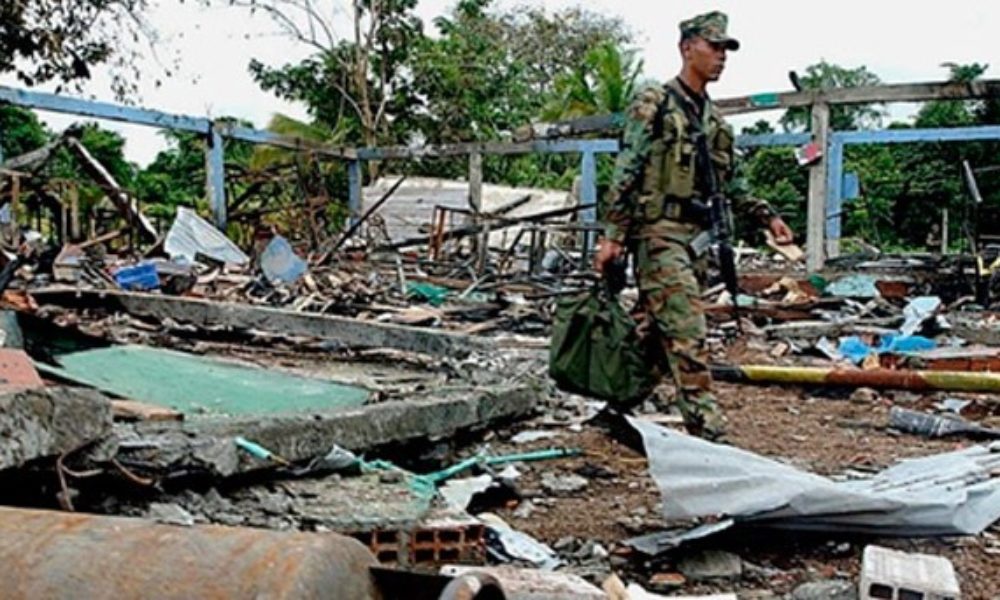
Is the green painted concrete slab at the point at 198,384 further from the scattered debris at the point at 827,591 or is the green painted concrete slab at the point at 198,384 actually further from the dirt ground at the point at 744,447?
the scattered debris at the point at 827,591

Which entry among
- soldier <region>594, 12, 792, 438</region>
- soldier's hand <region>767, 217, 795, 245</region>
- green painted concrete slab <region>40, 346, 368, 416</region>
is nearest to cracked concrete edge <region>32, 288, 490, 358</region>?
green painted concrete slab <region>40, 346, 368, 416</region>

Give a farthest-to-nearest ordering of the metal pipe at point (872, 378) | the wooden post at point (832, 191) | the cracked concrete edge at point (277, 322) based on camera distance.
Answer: the wooden post at point (832, 191) < the cracked concrete edge at point (277, 322) < the metal pipe at point (872, 378)

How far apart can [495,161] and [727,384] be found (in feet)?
66.1

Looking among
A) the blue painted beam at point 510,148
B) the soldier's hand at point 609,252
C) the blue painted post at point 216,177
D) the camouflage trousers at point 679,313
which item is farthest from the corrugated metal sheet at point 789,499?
the blue painted post at point 216,177

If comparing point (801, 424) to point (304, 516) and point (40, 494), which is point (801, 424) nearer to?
point (304, 516)

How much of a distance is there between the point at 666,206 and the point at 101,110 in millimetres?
9233

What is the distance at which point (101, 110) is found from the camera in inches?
460

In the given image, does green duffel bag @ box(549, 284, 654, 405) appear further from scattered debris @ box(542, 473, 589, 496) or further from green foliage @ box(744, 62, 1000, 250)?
green foliage @ box(744, 62, 1000, 250)

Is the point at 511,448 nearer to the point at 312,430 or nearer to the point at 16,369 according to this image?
the point at 312,430

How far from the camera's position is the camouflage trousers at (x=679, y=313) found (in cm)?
405

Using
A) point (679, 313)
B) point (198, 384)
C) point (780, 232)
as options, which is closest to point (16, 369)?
point (198, 384)

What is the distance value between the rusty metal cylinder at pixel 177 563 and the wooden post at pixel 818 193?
400 inches

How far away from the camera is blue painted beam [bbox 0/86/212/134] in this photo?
10469mm

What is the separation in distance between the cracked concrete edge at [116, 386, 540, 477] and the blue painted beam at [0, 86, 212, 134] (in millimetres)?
7822
